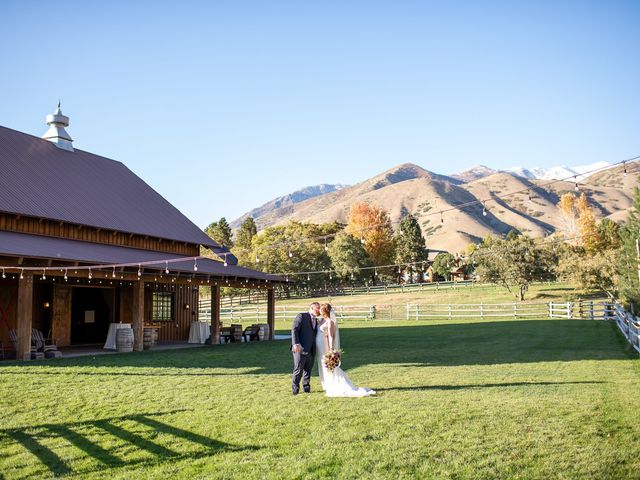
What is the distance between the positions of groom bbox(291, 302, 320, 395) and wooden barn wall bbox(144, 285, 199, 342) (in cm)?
1426

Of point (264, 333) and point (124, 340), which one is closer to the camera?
point (124, 340)

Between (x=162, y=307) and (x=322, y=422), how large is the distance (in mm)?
17813

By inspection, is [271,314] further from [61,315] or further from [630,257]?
[630,257]

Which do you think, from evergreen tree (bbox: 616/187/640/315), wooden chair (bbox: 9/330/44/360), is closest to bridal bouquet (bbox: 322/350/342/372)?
wooden chair (bbox: 9/330/44/360)

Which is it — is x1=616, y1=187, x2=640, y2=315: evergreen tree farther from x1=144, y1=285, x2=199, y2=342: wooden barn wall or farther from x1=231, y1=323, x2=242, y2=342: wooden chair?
x1=144, y1=285, x2=199, y2=342: wooden barn wall

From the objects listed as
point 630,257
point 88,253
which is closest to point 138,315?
point 88,253

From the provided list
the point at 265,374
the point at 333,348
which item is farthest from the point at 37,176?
the point at 333,348

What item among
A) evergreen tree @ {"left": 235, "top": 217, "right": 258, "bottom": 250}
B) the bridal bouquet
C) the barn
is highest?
evergreen tree @ {"left": 235, "top": 217, "right": 258, "bottom": 250}

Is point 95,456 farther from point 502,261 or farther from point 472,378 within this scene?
point 502,261

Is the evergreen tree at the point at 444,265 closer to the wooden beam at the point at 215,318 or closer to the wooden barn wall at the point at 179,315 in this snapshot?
the wooden barn wall at the point at 179,315

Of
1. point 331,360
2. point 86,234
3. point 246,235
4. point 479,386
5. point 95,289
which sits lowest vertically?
point 479,386

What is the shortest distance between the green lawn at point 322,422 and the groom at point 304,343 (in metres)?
0.44

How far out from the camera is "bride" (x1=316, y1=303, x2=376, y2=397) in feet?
33.2

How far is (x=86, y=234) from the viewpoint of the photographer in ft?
69.6
